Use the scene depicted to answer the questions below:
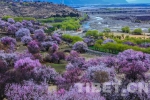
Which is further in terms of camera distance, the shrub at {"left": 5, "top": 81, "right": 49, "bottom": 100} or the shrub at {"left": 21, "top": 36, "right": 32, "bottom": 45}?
the shrub at {"left": 21, "top": 36, "right": 32, "bottom": 45}

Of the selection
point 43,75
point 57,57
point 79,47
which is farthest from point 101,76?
point 79,47

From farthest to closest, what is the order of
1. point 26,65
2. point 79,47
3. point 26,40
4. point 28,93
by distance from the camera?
1. point 26,40
2. point 79,47
3. point 26,65
4. point 28,93

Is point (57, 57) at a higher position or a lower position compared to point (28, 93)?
lower

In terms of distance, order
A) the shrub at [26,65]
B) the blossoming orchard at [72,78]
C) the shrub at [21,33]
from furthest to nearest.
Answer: the shrub at [21,33]
the shrub at [26,65]
the blossoming orchard at [72,78]

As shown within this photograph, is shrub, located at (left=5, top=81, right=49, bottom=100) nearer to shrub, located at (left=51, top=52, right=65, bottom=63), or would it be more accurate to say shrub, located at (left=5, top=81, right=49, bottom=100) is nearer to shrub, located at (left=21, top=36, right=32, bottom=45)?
shrub, located at (left=51, top=52, right=65, bottom=63)

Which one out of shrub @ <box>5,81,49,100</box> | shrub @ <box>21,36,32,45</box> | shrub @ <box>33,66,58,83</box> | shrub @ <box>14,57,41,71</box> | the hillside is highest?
shrub @ <box>5,81,49,100</box>

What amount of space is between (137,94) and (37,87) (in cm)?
722

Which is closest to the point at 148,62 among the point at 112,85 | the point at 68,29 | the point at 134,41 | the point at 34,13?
the point at 112,85

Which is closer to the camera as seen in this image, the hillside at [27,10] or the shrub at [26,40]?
the shrub at [26,40]

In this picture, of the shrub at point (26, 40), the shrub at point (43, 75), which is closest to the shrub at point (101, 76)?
the shrub at point (43, 75)

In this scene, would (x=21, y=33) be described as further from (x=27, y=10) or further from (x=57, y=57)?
(x=27, y=10)

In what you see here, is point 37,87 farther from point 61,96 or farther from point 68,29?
point 68,29

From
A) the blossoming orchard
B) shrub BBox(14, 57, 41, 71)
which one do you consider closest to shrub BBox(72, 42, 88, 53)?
the blossoming orchard

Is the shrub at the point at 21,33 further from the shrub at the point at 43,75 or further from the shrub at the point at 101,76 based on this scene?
the shrub at the point at 101,76
